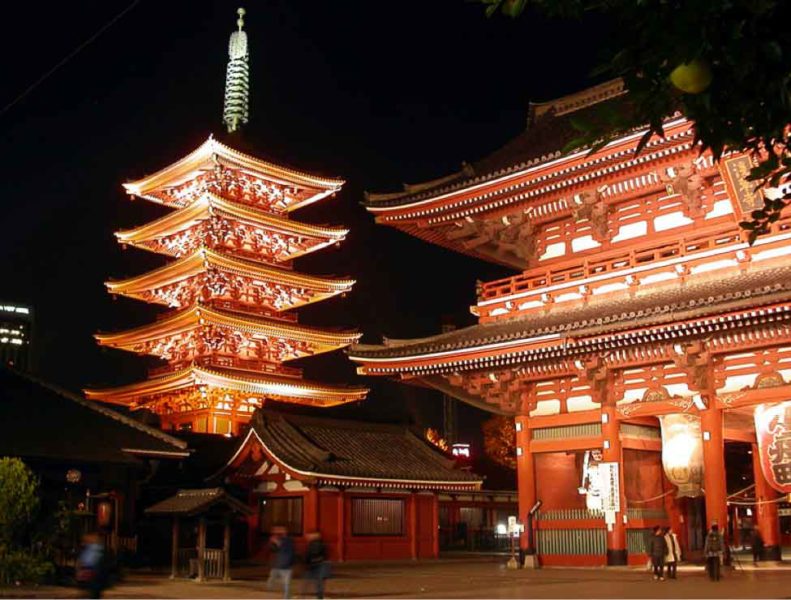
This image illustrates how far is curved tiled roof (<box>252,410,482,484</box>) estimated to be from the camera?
31.9m

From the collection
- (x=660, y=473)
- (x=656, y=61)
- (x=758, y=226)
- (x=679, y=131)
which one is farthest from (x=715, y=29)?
(x=660, y=473)

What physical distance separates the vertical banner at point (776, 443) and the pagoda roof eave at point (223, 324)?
112 feet

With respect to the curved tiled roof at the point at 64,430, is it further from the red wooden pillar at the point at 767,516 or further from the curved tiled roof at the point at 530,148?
the red wooden pillar at the point at 767,516

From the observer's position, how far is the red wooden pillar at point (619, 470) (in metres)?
22.7

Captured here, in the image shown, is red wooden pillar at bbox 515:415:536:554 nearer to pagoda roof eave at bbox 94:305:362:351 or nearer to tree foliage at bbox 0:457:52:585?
tree foliage at bbox 0:457:52:585

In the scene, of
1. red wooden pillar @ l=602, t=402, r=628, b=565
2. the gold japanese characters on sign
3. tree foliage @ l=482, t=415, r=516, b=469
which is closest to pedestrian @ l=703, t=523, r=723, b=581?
red wooden pillar @ l=602, t=402, r=628, b=565

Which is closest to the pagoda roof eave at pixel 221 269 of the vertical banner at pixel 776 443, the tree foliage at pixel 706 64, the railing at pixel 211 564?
the railing at pixel 211 564

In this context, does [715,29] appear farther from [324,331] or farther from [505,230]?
[324,331]

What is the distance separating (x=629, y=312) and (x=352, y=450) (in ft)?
53.5

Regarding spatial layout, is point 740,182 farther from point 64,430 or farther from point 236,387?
point 236,387

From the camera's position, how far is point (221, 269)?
51.2 meters

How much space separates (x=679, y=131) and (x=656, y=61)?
17204 millimetres

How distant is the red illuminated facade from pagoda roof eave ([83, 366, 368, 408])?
0.22 ft

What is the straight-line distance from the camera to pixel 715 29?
4.03m
